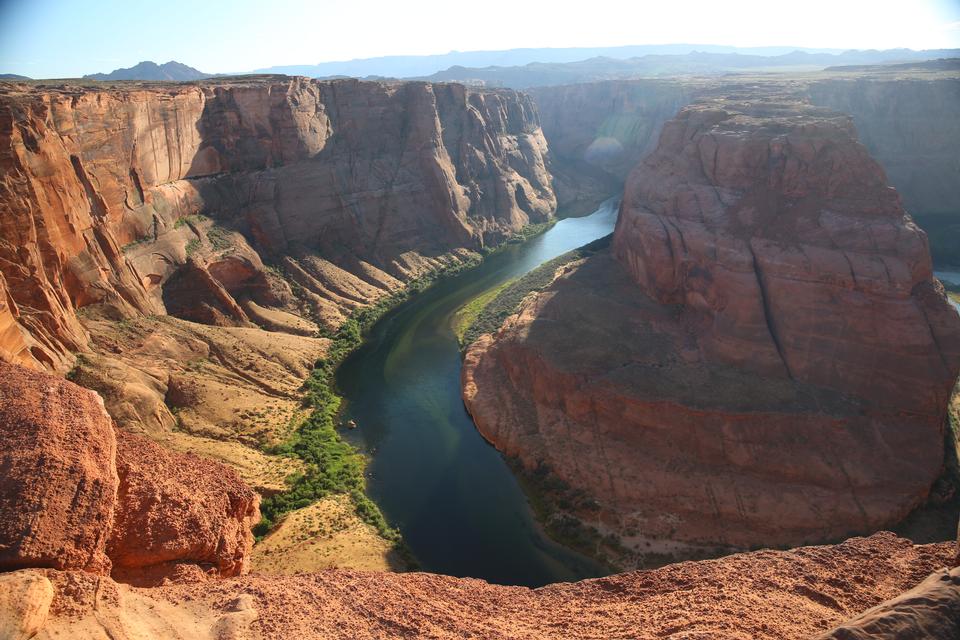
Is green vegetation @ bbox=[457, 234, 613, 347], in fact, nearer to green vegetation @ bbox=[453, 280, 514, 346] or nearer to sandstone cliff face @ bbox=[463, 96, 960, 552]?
green vegetation @ bbox=[453, 280, 514, 346]

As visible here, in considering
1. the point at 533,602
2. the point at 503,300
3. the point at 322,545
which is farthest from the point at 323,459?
the point at 503,300

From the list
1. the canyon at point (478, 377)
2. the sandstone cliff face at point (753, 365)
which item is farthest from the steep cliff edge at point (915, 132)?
the sandstone cliff face at point (753, 365)

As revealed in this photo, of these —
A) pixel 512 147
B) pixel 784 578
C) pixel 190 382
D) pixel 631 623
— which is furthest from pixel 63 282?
pixel 512 147

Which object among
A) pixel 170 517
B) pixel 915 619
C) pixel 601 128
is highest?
pixel 601 128

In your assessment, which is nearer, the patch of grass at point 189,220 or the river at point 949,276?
the patch of grass at point 189,220

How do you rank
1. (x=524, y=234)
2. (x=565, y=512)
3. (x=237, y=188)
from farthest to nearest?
1. (x=524, y=234)
2. (x=237, y=188)
3. (x=565, y=512)

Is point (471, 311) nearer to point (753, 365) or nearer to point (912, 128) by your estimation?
point (753, 365)

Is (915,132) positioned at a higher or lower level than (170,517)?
higher

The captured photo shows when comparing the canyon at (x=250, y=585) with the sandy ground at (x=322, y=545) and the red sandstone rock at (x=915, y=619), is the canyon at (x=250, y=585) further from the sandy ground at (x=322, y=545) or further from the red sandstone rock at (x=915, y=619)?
the sandy ground at (x=322, y=545)
